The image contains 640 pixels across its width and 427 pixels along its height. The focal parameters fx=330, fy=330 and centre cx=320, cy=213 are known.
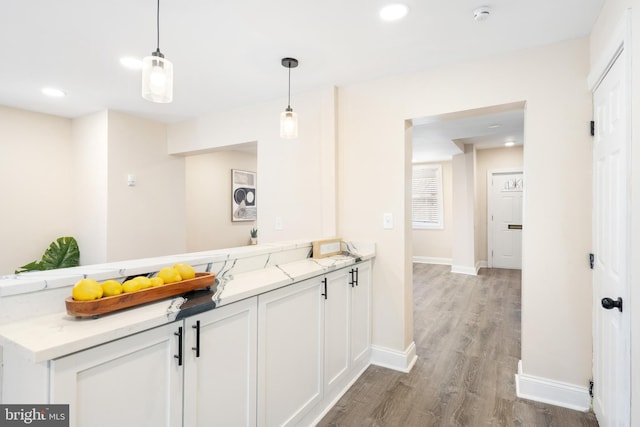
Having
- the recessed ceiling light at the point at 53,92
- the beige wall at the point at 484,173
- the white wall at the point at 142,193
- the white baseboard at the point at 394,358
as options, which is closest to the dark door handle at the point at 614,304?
the white baseboard at the point at 394,358

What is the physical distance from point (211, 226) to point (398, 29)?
14.3 ft

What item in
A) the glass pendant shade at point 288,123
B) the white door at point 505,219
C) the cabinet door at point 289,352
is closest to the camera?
the cabinet door at point 289,352

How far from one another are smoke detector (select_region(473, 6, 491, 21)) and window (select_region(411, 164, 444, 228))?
604 centimetres

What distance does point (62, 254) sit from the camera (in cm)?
391

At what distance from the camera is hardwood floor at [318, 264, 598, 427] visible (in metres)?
2.09

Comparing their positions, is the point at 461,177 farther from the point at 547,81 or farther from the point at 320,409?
the point at 320,409

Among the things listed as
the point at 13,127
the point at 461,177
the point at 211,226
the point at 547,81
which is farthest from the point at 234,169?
the point at 547,81

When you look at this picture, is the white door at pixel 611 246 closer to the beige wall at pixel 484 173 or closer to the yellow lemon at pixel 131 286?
the yellow lemon at pixel 131 286

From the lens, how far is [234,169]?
5.93m

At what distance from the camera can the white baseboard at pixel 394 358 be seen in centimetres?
274

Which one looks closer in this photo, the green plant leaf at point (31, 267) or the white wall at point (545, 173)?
the white wall at point (545, 173)

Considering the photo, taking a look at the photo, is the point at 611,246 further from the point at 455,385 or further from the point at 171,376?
the point at 171,376

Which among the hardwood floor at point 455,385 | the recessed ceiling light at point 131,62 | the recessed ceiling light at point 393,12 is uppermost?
the recessed ceiling light at point 131,62

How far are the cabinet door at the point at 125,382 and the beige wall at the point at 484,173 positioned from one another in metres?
6.71
